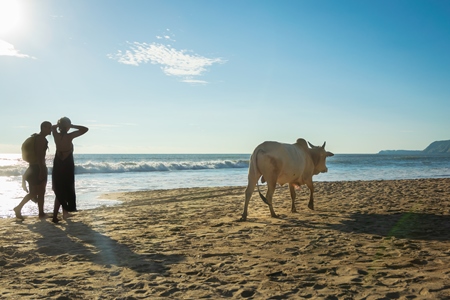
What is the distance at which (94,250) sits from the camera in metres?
5.55

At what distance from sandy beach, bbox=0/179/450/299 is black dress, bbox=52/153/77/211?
51 centimetres

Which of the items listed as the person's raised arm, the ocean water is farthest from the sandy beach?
the ocean water

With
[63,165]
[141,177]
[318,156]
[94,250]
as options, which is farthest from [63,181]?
[141,177]

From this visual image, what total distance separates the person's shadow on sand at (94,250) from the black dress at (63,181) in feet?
2.26

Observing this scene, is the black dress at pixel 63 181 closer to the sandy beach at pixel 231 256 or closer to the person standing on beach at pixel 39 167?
the sandy beach at pixel 231 256

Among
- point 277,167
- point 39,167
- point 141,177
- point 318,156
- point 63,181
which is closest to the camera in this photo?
point 63,181

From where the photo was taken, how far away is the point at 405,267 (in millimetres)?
4387

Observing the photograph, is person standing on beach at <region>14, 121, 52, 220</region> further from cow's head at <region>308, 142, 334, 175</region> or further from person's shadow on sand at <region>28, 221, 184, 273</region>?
cow's head at <region>308, 142, 334, 175</region>

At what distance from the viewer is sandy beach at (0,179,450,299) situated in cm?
378

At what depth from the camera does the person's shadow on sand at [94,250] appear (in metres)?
4.80

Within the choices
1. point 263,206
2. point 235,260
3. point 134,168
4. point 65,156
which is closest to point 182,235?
point 235,260

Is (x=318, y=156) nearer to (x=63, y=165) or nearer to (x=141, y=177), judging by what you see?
(x=63, y=165)

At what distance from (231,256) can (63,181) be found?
14.7 feet

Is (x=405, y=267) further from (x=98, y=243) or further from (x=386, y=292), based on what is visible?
(x=98, y=243)
